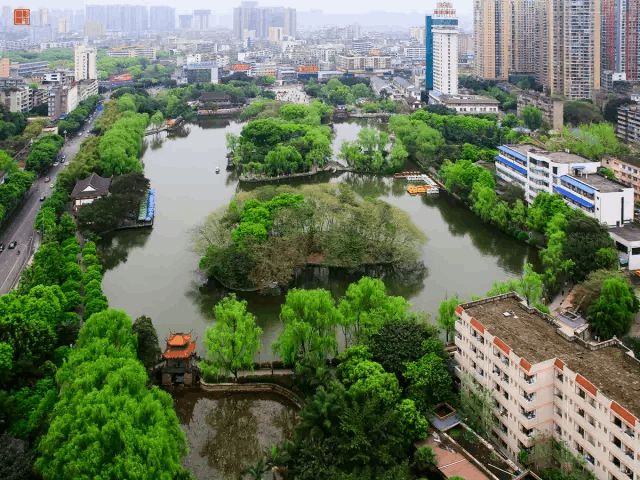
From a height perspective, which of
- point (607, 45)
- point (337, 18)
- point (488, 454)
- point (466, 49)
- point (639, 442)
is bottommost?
point (488, 454)

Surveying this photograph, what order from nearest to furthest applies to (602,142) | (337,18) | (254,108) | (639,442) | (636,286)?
(639,442) < (636,286) < (602,142) < (254,108) < (337,18)

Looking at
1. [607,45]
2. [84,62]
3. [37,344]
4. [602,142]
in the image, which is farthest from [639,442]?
[84,62]

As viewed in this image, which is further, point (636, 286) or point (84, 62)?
point (84, 62)

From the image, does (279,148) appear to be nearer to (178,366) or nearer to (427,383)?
(178,366)

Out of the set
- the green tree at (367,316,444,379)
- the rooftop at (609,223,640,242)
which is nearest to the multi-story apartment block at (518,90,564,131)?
the rooftop at (609,223,640,242)

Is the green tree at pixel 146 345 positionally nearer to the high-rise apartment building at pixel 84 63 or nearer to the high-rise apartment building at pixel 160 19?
the high-rise apartment building at pixel 84 63

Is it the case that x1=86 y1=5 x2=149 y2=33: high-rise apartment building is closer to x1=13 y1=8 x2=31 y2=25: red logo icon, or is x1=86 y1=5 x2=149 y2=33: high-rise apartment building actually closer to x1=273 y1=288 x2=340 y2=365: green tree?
x1=13 y1=8 x2=31 y2=25: red logo icon

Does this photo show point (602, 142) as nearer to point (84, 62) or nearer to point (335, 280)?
point (335, 280)
